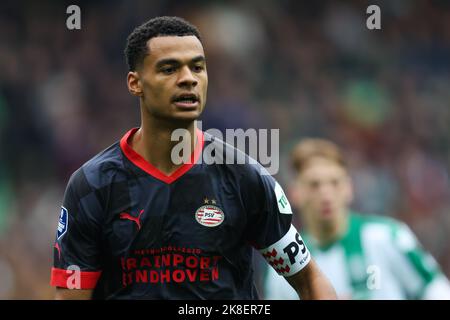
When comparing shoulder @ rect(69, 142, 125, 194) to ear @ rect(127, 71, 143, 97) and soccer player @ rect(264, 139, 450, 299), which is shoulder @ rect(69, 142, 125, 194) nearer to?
ear @ rect(127, 71, 143, 97)

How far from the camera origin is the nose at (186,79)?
167 inches

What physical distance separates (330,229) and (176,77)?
397cm

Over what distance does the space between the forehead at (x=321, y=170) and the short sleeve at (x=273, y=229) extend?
3.25 m

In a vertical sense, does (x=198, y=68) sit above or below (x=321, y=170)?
above

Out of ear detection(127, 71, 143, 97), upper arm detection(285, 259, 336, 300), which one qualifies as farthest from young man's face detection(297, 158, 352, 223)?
ear detection(127, 71, 143, 97)

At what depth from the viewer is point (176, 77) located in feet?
14.1

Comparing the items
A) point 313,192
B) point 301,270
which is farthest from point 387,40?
point 301,270

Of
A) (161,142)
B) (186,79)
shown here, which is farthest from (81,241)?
(186,79)

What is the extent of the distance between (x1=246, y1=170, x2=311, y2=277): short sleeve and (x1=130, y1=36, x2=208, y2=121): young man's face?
0.51 m

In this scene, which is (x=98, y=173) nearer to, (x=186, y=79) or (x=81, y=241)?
(x=81, y=241)

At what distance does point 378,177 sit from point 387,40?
2522 mm

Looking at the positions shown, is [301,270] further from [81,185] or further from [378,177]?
[378,177]

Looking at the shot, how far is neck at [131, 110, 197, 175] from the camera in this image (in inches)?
176
